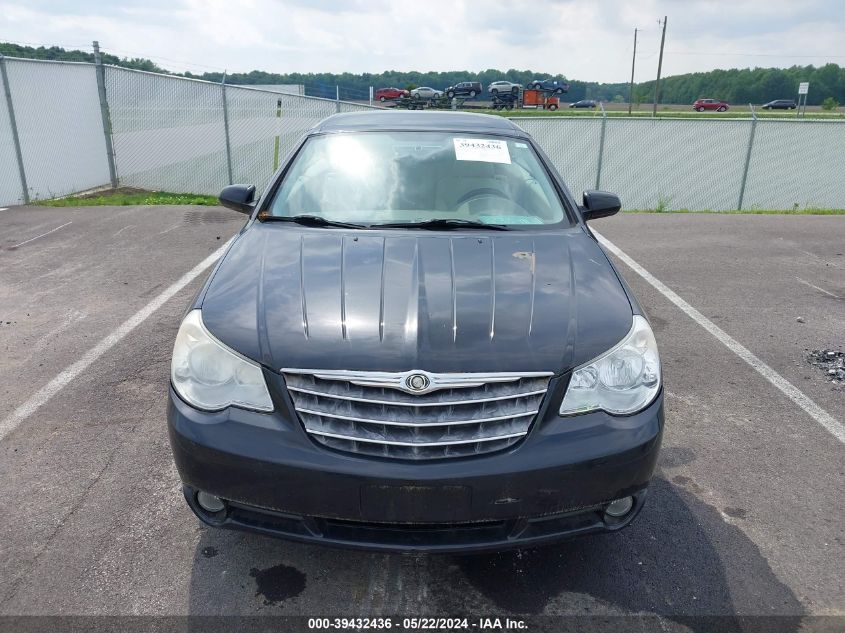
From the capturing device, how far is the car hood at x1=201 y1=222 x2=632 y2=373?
84.9 inches

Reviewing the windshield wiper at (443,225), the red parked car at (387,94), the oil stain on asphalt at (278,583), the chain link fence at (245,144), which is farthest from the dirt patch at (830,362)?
the red parked car at (387,94)

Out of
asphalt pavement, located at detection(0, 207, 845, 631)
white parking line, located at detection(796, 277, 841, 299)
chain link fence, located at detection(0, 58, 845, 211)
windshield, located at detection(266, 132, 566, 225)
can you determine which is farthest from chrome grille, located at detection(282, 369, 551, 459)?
chain link fence, located at detection(0, 58, 845, 211)

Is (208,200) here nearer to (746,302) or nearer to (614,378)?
(746,302)

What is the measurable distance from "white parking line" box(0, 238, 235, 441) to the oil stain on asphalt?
166 centimetres

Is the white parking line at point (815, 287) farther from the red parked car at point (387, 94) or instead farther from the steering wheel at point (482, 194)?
the red parked car at point (387, 94)

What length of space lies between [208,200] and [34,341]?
822 centimetres

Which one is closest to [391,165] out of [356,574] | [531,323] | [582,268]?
[582,268]

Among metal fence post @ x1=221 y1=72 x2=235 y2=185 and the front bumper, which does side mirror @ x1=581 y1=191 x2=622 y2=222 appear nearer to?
the front bumper

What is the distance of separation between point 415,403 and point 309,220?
1.47 meters

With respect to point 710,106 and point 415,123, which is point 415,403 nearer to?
point 415,123

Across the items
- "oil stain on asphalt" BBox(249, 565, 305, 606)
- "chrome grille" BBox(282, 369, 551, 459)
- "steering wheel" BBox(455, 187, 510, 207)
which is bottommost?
"oil stain on asphalt" BBox(249, 565, 305, 606)

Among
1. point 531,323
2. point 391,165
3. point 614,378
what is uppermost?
point 391,165

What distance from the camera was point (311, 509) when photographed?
2082mm

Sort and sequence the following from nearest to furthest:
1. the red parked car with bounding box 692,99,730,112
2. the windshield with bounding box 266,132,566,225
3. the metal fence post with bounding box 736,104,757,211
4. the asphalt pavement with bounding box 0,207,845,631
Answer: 1. the asphalt pavement with bounding box 0,207,845,631
2. the windshield with bounding box 266,132,566,225
3. the metal fence post with bounding box 736,104,757,211
4. the red parked car with bounding box 692,99,730,112
